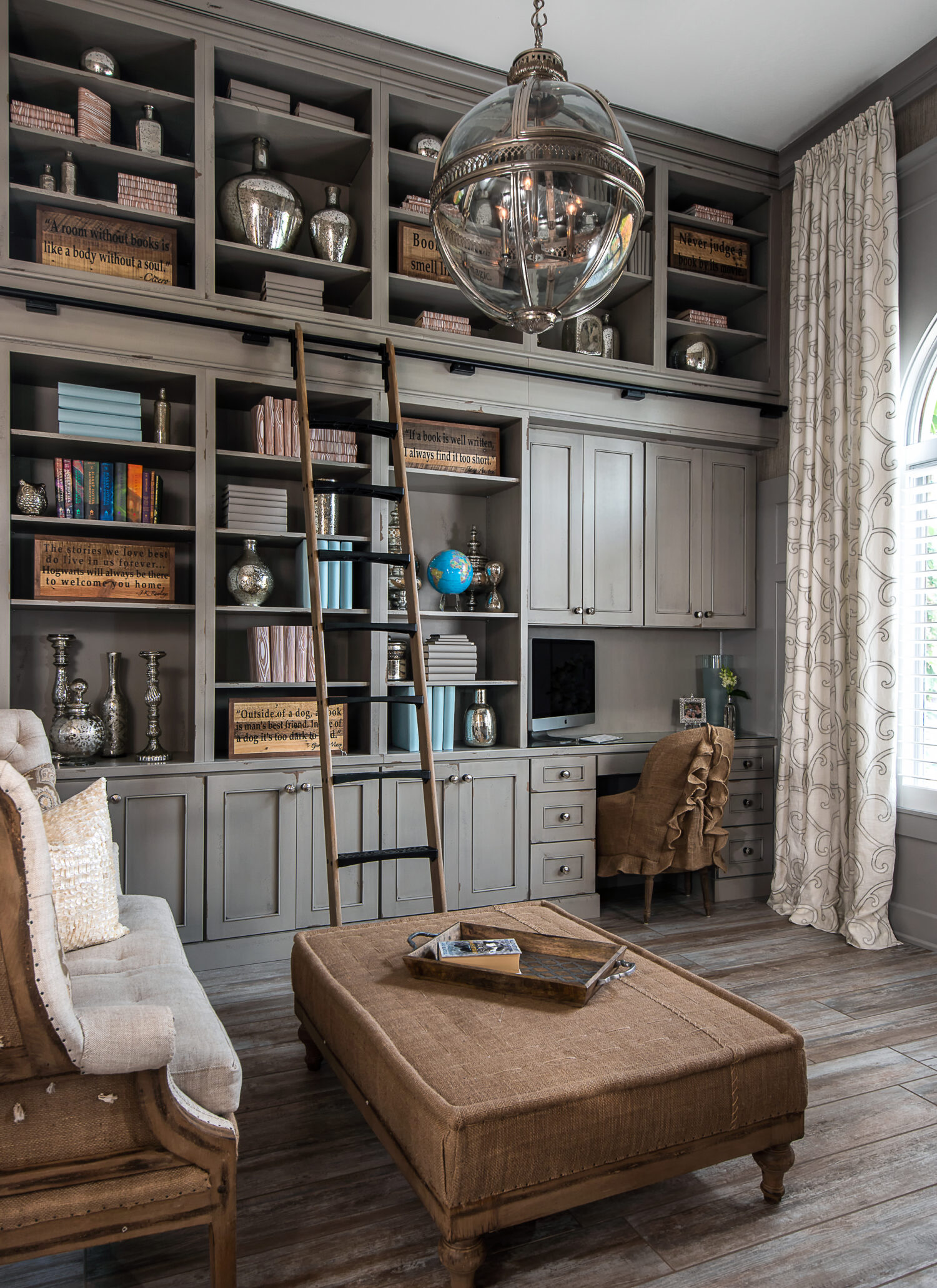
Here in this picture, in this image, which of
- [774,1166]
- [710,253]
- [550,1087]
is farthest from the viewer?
[710,253]

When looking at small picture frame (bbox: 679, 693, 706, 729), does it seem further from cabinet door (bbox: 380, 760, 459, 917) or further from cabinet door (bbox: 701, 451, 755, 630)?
cabinet door (bbox: 380, 760, 459, 917)

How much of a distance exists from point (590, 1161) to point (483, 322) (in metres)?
3.69

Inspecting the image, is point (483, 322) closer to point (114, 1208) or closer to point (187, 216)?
point (187, 216)

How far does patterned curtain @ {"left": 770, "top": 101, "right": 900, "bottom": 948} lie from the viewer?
368cm

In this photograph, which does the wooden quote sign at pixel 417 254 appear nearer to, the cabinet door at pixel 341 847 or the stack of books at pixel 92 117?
the stack of books at pixel 92 117

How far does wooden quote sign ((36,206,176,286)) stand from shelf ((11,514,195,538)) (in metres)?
0.92

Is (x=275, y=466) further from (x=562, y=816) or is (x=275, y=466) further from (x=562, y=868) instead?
(x=562, y=868)

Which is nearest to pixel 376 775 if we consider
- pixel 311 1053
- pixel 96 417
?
pixel 311 1053

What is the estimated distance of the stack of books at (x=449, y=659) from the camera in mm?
3807

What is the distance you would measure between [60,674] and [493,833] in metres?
1.89

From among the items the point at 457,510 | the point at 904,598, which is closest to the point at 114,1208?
the point at 457,510

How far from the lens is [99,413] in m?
3.26

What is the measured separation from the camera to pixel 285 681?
3500mm

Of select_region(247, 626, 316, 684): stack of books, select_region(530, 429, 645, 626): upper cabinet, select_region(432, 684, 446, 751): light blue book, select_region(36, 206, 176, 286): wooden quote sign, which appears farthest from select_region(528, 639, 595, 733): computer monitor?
select_region(36, 206, 176, 286): wooden quote sign
